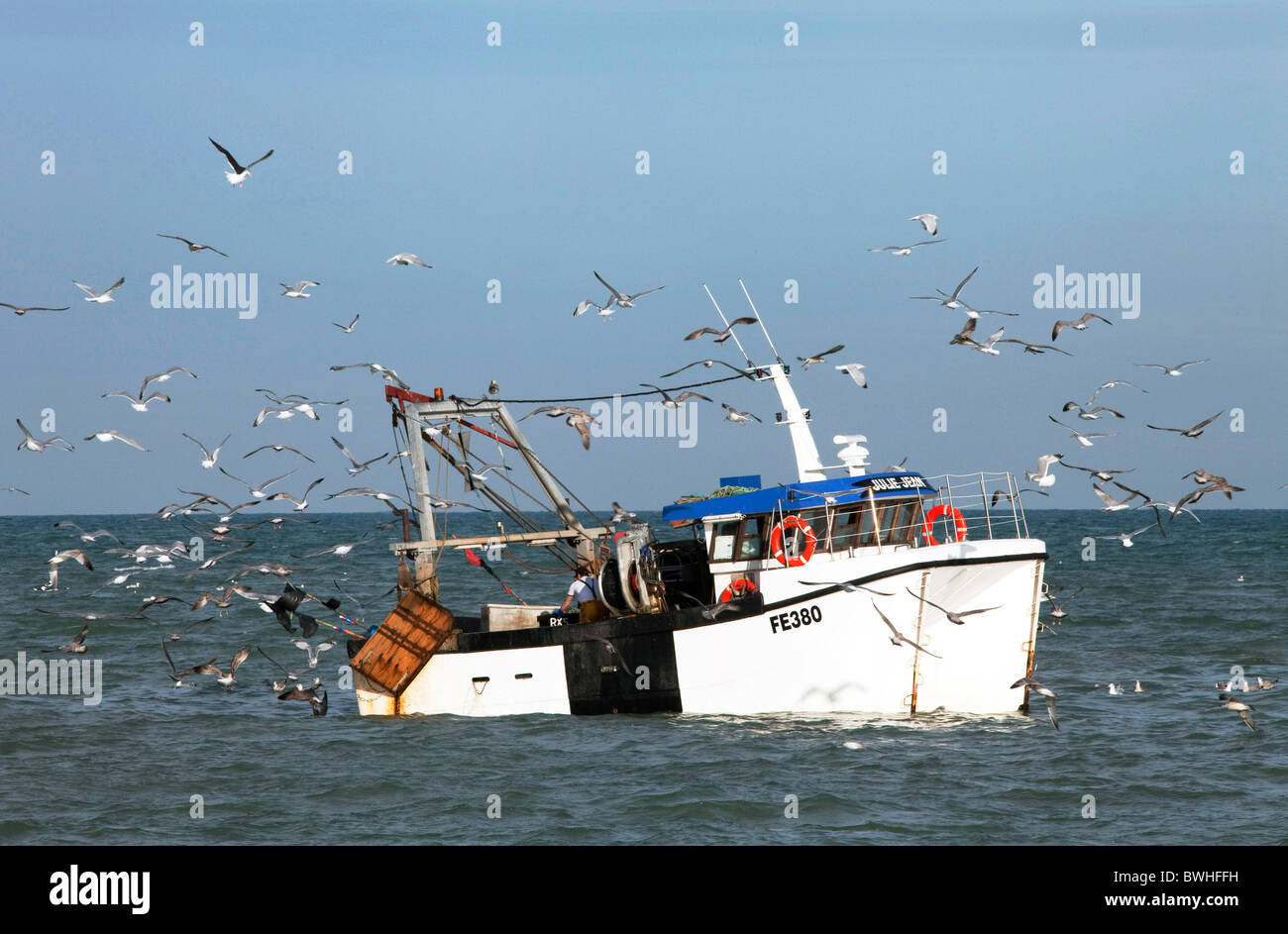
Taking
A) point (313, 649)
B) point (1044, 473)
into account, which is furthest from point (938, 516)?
point (313, 649)

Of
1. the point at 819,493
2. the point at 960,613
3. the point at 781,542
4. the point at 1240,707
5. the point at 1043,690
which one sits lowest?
the point at 1240,707

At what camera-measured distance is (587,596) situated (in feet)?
75.9

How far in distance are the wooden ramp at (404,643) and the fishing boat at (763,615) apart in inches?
0.9

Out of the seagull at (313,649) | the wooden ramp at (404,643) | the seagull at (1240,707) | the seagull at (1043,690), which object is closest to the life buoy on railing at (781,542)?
the seagull at (1043,690)

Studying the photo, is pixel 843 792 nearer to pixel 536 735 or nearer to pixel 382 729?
pixel 536 735

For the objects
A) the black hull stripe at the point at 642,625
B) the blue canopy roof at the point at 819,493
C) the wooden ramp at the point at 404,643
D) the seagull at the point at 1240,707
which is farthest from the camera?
the wooden ramp at the point at 404,643

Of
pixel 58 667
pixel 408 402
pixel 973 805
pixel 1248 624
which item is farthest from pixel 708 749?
pixel 1248 624

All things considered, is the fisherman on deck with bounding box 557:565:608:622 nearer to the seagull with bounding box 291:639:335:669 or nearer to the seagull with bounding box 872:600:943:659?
the seagull with bounding box 291:639:335:669

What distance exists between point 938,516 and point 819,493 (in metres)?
1.94

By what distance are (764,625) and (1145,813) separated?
6353 mm

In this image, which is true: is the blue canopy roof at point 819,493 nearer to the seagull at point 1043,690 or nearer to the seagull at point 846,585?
the seagull at point 846,585

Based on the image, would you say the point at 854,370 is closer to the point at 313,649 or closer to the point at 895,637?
the point at 895,637

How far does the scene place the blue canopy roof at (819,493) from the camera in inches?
826

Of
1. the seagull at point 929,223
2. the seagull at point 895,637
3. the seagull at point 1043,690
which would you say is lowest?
the seagull at point 1043,690
